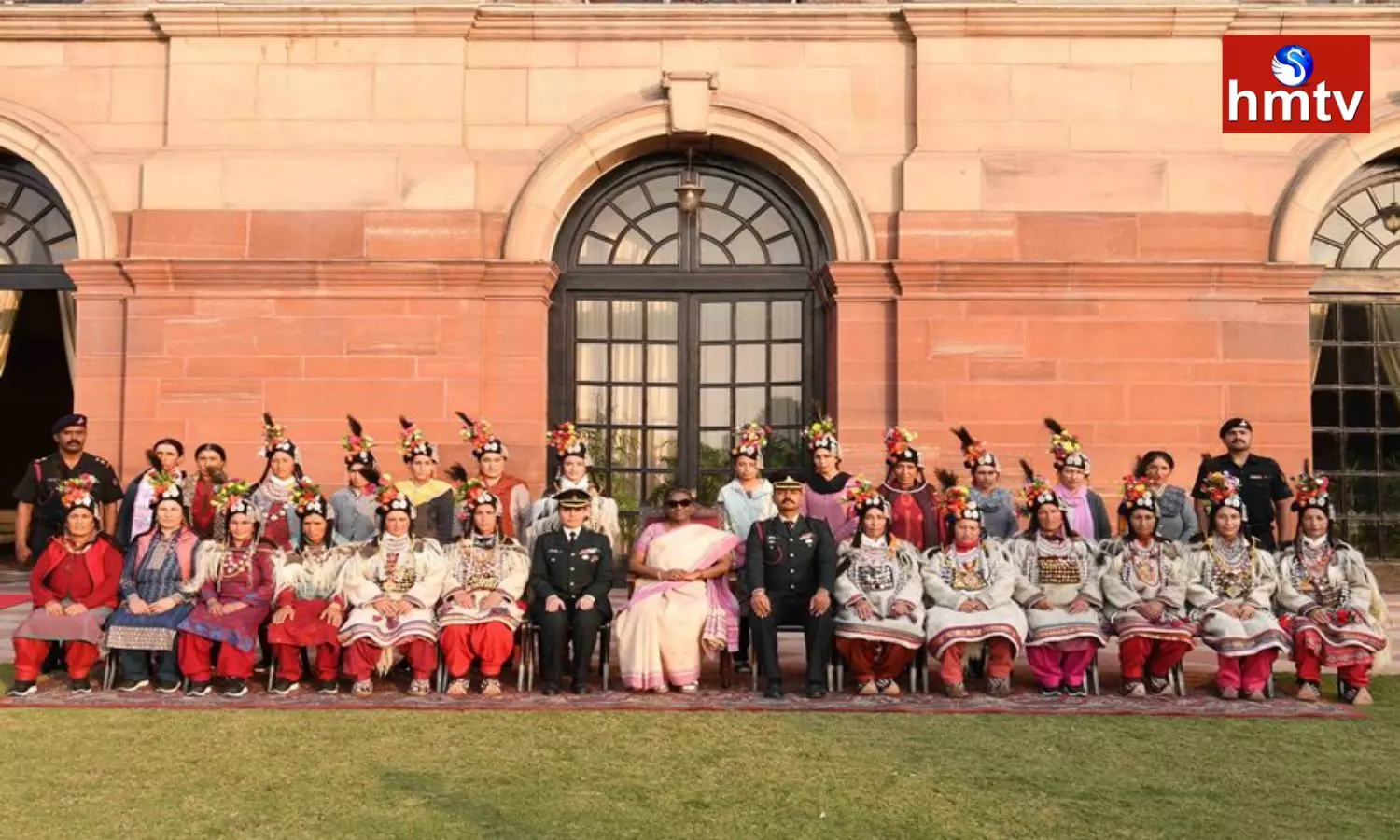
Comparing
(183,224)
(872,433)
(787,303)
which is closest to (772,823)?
(872,433)

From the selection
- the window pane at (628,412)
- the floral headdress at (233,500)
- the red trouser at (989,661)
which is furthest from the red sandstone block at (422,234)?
the red trouser at (989,661)

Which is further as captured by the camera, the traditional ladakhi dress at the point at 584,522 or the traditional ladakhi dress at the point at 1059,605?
the traditional ladakhi dress at the point at 584,522

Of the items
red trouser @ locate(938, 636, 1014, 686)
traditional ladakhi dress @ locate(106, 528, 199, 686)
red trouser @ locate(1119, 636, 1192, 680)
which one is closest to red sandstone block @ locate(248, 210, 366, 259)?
traditional ladakhi dress @ locate(106, 528, 199, 686)

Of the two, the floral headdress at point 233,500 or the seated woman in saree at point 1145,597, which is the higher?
the floral headdress at point 233,500

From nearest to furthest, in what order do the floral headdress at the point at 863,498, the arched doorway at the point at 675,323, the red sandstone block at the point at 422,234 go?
the floral headdress at the point at 863,498 → the red sandstone block at the point at 422,234 → the arched doorway at the point at 675,323

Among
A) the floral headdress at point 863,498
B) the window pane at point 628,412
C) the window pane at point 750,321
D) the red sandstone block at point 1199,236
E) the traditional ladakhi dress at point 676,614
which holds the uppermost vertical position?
the red sandstone block at point 1199,236

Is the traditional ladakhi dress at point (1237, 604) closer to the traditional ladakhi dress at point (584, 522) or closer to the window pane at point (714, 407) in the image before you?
the traditional ladakhi dress at point (584, 522)

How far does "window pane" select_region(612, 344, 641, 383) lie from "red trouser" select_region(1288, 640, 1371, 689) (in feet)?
19.1

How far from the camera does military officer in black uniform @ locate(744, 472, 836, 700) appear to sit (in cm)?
766

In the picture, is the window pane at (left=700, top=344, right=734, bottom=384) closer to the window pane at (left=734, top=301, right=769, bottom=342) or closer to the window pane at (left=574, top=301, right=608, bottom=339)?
the window pane at (left=734, top=301, right=769, bottom=342)

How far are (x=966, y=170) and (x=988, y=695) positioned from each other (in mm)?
5369

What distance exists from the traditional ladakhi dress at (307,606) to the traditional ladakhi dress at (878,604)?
10.1 feet

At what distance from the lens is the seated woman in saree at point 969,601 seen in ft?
24.7

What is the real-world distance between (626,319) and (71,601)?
5635 millimetres
